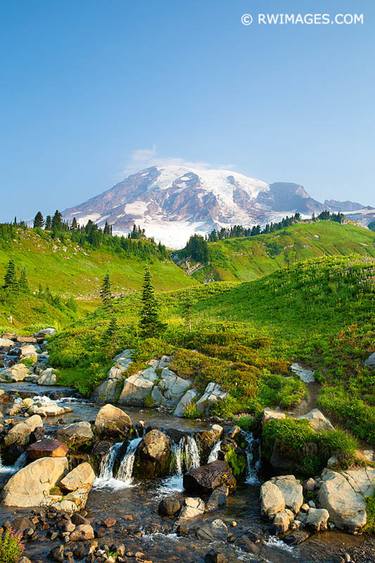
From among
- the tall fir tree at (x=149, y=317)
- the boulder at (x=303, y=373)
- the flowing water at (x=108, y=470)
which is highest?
the tall fir tree at (x=149, y=317)

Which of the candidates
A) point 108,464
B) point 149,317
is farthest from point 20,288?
point 108,464

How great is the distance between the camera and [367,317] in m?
39.7

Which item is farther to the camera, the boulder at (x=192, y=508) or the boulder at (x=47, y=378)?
the boulder at (x=47, y=378)

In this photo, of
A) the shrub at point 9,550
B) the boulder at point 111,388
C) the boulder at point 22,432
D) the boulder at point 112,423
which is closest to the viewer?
the shrub at point 9,550

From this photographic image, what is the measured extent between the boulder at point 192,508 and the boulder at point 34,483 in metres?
6.25

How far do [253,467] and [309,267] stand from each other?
43536mm

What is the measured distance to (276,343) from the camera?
3950cm

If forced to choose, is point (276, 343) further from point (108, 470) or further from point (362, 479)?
point (108, 470)

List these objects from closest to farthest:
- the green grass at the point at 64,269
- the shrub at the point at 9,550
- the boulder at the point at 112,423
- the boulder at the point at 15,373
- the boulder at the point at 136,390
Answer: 1. the shrub at the point at 9,550
2. the boulder at the point at 112,423
3. the boulder at the point at 136,390
4. the boulder at the point at 15,373
5. the green grass at the point at 64,269

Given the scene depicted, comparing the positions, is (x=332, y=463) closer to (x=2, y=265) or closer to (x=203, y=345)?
(x=203, y=345)

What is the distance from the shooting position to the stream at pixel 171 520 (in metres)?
16.3

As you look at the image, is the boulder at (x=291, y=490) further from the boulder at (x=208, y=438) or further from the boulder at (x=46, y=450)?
the boulder at (x=46, y=450)

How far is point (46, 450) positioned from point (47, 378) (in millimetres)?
18402

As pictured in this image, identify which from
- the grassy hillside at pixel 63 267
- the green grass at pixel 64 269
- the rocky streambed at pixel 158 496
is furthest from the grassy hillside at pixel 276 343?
the grassy hillside at pixel 63 267
